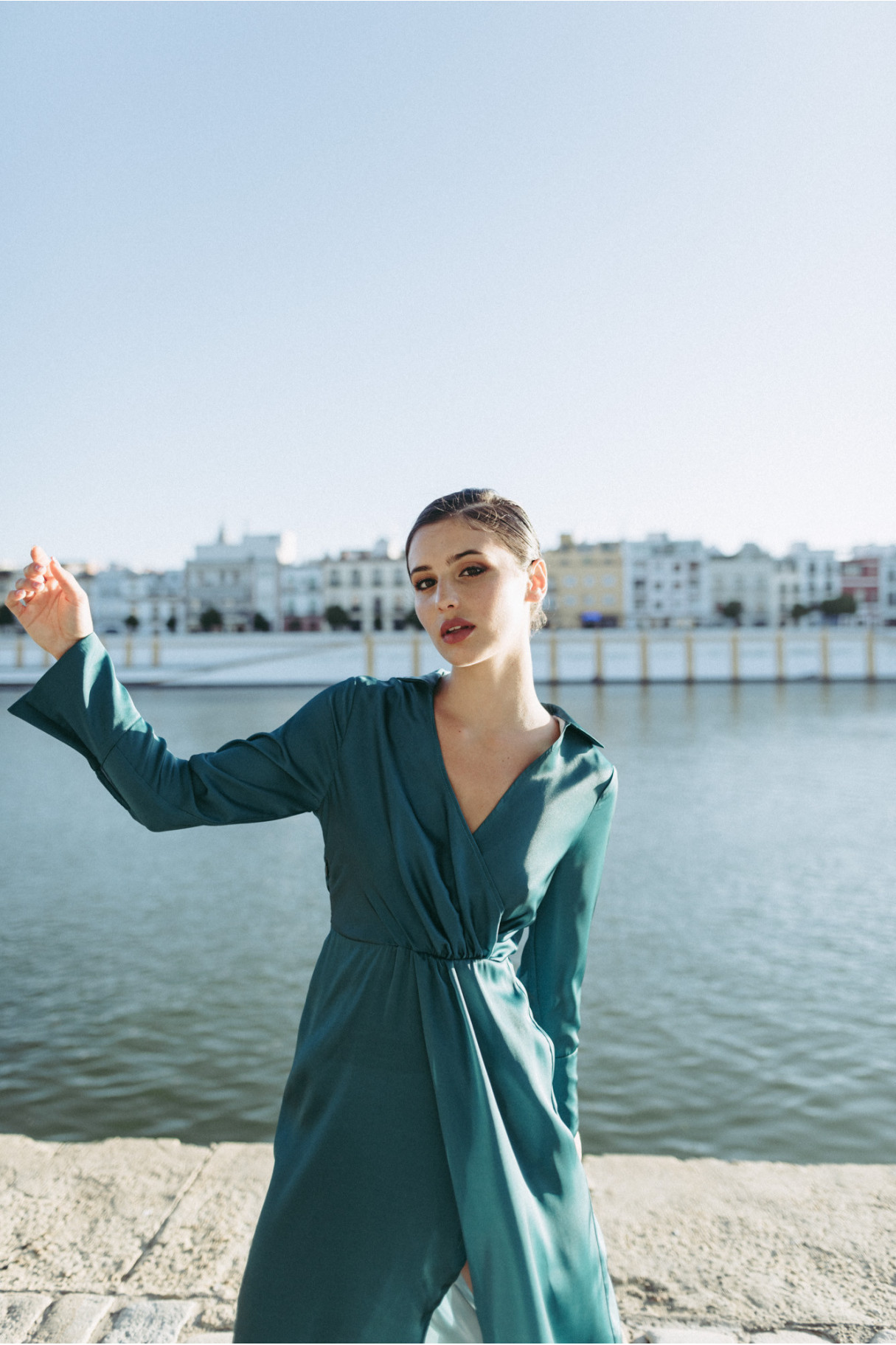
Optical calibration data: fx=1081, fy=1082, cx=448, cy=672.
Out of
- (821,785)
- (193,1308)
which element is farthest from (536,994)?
(821,785)

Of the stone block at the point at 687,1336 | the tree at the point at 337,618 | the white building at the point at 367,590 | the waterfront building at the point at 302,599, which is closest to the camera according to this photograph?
the stone block at the point at 687,1336

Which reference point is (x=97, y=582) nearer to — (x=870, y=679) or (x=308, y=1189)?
(x=870, y=679)

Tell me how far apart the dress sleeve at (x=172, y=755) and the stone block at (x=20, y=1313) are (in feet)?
4.41

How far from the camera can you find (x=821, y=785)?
15.0 m

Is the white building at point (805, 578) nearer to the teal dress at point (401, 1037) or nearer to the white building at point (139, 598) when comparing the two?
the white building at point (139, 598)

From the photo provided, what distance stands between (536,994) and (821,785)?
570 inches

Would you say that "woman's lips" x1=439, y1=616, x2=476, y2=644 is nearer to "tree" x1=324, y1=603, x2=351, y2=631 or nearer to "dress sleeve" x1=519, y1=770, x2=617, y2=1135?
"dress sleeve" x1=519, y1=770, x2=617, y2=1135

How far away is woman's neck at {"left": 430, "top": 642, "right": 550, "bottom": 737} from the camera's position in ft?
4.81

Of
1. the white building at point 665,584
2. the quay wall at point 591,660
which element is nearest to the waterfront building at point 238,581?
the quay wall at point 591,660

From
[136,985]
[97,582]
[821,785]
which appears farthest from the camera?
[97,582]

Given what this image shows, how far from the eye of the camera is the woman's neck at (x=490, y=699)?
147 cm

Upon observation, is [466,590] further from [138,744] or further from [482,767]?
[138,744]

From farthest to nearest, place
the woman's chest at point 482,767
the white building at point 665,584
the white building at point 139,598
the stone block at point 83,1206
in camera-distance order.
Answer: the white building at point 665,584, the white building at point 139,598, the stone block at point 83,1206, the woman's chest at point 482,767

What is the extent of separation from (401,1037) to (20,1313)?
1.42m
